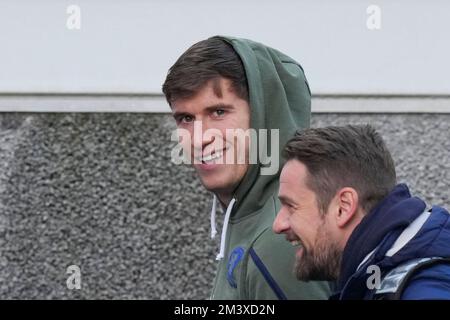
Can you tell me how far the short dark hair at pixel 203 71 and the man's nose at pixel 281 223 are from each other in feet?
1.62

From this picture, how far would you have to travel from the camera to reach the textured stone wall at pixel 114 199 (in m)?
5.54

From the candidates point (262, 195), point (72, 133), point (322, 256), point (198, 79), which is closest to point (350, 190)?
point (322, 256)

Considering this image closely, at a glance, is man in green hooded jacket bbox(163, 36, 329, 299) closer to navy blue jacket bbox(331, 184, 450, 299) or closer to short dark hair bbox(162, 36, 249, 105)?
short dark hair bbox(162, 36, 249, 105)

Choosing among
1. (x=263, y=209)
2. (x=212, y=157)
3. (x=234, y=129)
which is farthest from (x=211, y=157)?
(x=263, y=209)

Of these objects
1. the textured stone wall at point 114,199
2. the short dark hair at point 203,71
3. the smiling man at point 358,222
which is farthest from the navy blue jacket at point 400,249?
the textured stone wall at point 114,199

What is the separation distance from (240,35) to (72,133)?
1.21 metres

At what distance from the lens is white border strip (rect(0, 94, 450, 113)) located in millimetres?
5672

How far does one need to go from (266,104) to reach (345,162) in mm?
485

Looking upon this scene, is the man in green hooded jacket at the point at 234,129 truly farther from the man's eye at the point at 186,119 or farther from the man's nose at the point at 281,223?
the man's nose at the point at 281,223

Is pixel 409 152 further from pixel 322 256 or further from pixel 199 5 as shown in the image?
pixel 322 256

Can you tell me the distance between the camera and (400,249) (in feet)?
7.41

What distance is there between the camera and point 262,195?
9.73 ft

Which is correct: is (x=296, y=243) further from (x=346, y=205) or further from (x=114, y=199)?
(x=114, y=199)

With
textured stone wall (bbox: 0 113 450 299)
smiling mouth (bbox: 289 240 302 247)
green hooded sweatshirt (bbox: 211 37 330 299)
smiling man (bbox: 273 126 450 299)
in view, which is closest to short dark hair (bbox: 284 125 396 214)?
smiling man (bbox: 273 126 450 299)
